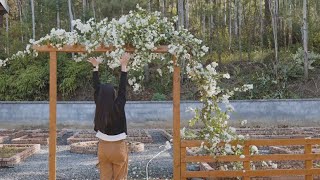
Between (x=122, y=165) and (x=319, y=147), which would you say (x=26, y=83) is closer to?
(x=319, y=147)

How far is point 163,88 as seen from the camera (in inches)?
864

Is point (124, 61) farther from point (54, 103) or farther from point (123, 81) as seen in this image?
point (54, 103)

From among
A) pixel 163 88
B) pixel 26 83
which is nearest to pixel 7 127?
pixel 26 83

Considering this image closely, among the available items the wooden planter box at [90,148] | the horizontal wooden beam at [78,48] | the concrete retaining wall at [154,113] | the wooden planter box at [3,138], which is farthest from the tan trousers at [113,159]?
the concrete retaining wall at [154,113]

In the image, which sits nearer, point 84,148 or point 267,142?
point 267,142

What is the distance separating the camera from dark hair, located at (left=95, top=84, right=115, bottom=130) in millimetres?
5738

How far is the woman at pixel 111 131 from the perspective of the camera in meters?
5.75

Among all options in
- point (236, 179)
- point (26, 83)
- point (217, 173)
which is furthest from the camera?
point (26, 83)

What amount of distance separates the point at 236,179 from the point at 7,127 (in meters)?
13.3

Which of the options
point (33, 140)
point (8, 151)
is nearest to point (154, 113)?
point (33, 140)

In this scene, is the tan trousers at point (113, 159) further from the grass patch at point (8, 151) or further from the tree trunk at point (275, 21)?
the tree trunk at point (275, 21)

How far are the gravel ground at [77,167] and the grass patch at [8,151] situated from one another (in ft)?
1.11

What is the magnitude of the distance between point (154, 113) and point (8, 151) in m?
7.77

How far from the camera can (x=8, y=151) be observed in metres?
11.6
